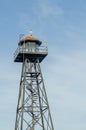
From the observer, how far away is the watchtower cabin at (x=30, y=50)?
7826cm

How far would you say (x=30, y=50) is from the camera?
78812 millimetres

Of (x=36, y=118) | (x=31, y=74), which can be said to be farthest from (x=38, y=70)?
(x=36, y=118)

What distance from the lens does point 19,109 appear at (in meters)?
77.7

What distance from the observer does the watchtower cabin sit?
7826 centimetres

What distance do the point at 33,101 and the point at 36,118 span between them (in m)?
2.19

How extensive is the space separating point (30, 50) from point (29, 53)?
0.69 m

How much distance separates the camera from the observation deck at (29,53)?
256 feet

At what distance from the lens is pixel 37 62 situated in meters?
79.5

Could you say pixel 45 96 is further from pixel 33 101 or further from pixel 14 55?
pixel 14 55

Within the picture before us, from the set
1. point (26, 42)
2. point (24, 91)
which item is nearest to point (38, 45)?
point (26, 42)

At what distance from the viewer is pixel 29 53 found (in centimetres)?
7825

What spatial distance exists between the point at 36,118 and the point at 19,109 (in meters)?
2.37

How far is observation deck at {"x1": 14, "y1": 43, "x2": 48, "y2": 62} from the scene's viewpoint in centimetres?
7813

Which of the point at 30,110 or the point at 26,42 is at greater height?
the point at 26,42
